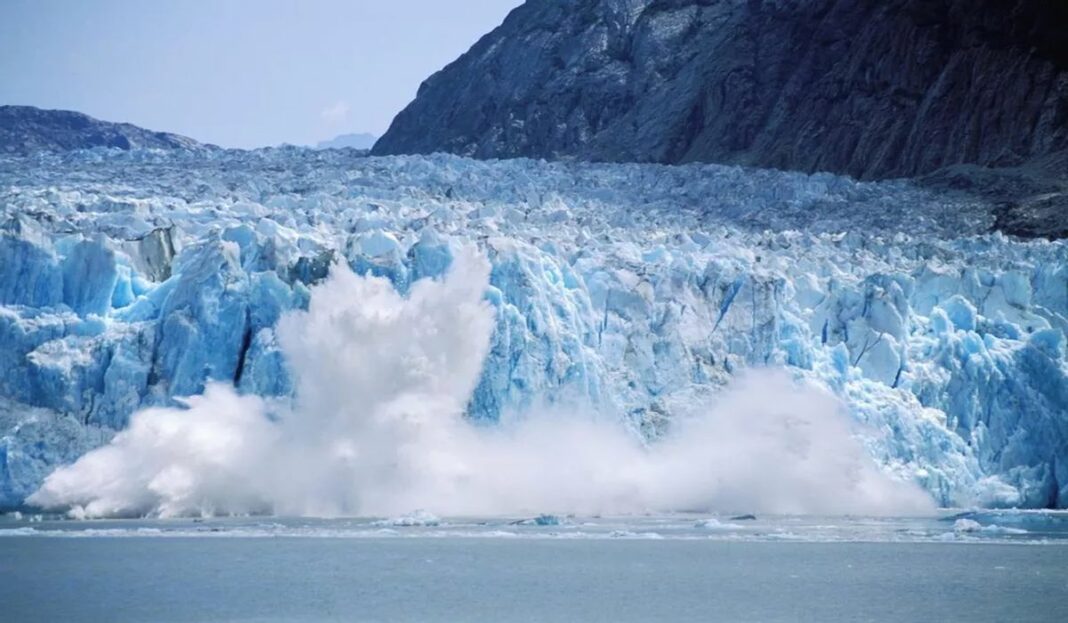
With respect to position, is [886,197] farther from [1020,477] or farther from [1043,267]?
[1020,477]

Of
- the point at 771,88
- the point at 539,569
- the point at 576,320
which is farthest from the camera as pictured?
the point at 771,88

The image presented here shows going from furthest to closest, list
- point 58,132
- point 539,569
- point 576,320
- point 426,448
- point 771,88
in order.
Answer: point 58,132
point 771,88
point 576,320
point 426,448
point 539,569

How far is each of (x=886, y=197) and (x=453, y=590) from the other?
88.1 ft

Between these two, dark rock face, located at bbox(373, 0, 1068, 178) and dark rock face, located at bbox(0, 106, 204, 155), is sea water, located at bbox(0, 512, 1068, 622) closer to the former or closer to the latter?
dark rock face, located at bbox(373, 0, 1068, 178)

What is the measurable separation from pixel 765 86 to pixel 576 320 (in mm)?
33082

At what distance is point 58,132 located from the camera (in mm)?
75062

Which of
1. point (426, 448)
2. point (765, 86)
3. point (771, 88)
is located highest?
point (765, 86)

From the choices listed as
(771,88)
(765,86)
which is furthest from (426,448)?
(765,86)

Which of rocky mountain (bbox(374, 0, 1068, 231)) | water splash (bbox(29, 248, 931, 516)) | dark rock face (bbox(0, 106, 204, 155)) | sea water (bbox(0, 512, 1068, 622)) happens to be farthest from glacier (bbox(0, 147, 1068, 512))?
dark rock face (bbox(0, 106, 204, 155))

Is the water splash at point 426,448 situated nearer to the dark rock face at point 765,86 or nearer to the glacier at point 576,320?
the glacier at point 576,320

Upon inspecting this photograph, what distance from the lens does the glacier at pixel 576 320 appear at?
29547 millimetres

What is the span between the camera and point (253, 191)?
40.4 m

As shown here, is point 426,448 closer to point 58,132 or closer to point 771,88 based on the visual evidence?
point 771,88

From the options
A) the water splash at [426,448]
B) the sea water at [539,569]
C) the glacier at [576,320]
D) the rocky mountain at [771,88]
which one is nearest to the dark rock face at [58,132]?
the rocky mountain at [771,88]
